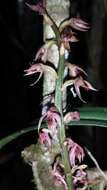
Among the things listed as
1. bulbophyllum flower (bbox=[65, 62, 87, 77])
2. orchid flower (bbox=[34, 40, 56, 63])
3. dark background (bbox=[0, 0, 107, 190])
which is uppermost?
orchid flower (bbox=[34, 40, 56, 63])

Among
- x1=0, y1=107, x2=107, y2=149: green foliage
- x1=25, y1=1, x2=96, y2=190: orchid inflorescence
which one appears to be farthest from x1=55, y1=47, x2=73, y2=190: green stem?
x1=0, y1=107, x2=107, y2=149: green foliage

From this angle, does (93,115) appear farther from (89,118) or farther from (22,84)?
(22,84)

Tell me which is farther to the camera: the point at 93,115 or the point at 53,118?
the point at 93,115

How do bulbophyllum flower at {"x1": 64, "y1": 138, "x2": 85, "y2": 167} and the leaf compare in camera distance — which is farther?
the leaf

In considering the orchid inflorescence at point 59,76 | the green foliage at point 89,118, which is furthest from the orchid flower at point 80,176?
the green foliage at point 89,118

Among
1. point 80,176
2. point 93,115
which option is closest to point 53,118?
point 80,176

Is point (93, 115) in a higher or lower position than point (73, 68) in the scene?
lower

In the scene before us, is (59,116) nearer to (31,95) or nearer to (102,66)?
(102,66)

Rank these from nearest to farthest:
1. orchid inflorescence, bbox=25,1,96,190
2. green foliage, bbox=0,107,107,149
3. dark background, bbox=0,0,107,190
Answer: orchid inflorescence, bbox=25,1,96,190, green foliage, bbox=0,107,107,149, dark background, bbox=0,0,107,190

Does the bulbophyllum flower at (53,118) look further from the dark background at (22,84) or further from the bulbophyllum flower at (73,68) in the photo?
the dark background at (22,84)

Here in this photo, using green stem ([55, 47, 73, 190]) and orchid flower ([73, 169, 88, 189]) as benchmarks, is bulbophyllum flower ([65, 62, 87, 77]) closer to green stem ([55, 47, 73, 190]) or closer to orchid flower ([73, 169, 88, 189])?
green stem ([55, 47, 73, 190])

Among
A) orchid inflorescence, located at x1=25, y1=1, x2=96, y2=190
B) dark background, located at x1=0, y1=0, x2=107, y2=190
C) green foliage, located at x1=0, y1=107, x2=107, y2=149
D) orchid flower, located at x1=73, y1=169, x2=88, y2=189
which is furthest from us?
dark background, located at x1=0, y1=0, x2=107, y2=190
